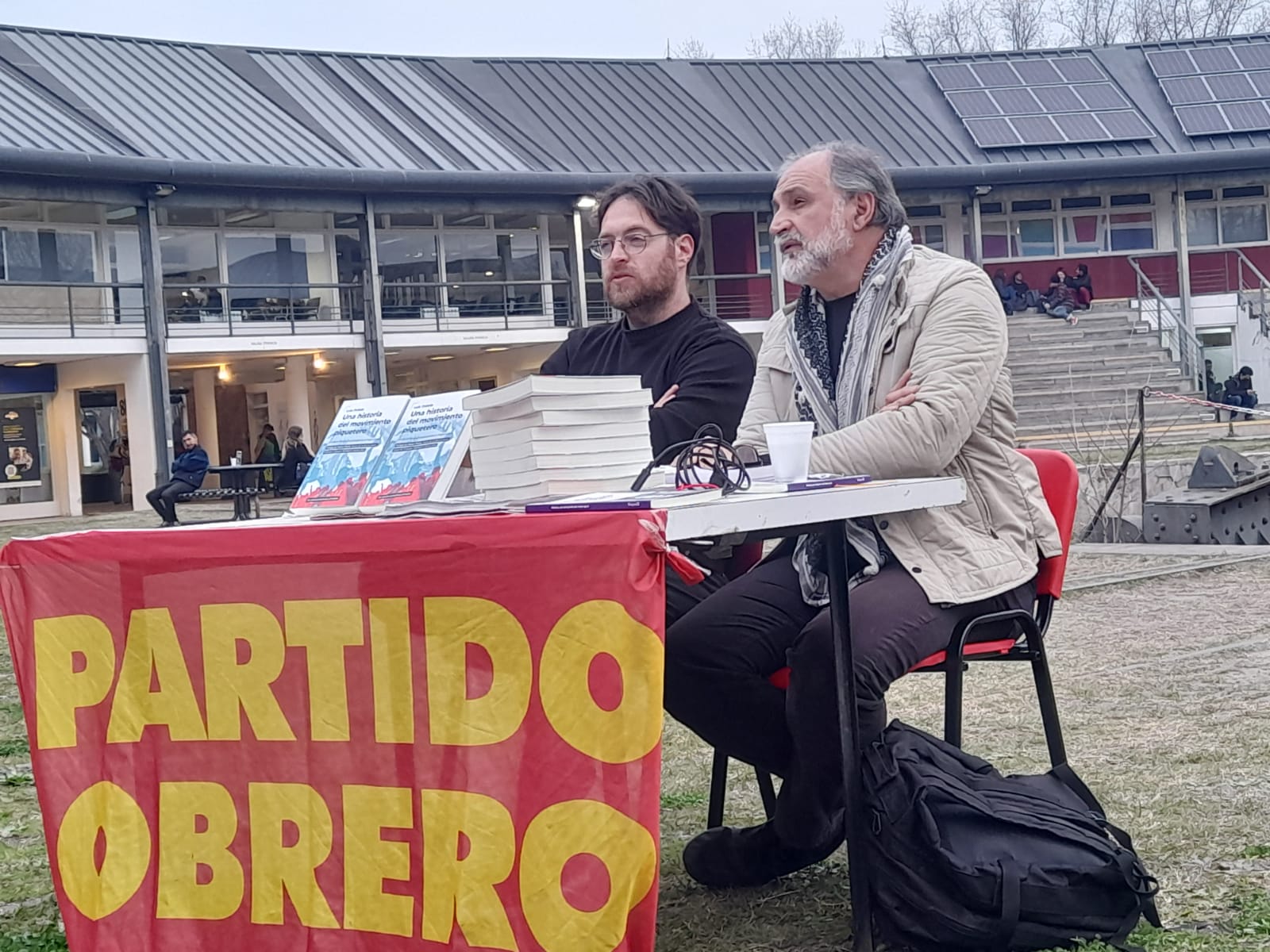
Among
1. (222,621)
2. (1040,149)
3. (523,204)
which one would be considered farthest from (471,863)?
(1040,149)

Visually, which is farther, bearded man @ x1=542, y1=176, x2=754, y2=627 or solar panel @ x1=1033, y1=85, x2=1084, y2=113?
solar panel @ x1=1033, y1=85, x2=1084, y2=113

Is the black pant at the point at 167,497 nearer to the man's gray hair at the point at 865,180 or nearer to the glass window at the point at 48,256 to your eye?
the glass window at the point at 48,256

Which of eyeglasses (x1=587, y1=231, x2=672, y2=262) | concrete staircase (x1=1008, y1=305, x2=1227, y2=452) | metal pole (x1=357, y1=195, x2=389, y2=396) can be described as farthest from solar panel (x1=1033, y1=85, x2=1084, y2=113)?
eyeglasses (x1=587, y1=231, x2=672, y2=262)

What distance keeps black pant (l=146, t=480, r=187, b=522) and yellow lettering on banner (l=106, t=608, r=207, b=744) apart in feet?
51.2

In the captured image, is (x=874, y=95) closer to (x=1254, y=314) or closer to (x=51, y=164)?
(x=1254, y=314)

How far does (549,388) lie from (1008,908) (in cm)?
117

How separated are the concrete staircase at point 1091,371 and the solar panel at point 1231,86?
5.58 meters

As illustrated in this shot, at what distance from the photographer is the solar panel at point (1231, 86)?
112ft

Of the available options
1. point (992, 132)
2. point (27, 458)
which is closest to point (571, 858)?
point (27, 458)

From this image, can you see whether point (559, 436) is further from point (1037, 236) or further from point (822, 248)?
point (1037, 236)

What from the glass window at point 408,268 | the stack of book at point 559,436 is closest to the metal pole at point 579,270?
the glass window at point 408,268

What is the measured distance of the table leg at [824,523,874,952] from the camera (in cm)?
265

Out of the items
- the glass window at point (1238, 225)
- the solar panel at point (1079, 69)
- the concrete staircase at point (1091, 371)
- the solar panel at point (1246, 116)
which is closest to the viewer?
the concrete staircase at point (1091, 371)

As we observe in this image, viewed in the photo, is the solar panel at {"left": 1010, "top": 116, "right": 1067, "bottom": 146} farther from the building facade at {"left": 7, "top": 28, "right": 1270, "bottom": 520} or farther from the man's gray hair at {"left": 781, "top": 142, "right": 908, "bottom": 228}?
the man's gray hair at {"left": 781, "top": 142, "right": 908, "bottom": 228}
